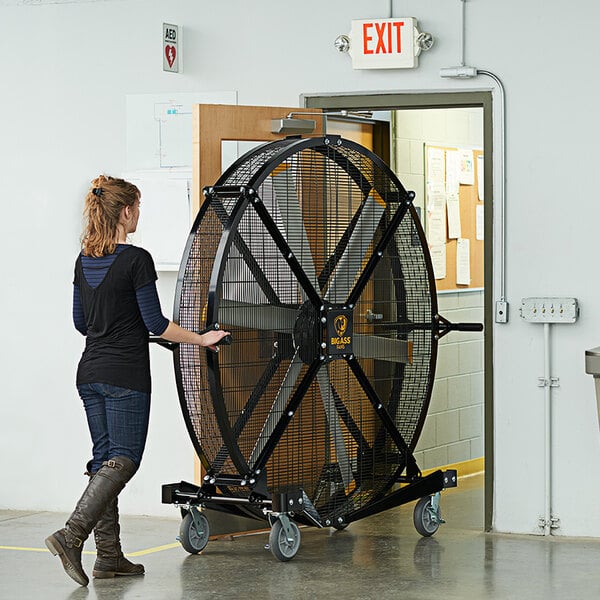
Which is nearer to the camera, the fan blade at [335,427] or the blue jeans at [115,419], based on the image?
the blue jeans at [115,419]

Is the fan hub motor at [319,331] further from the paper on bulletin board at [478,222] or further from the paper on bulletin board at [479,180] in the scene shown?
the paper on bulletin board at [479,180]

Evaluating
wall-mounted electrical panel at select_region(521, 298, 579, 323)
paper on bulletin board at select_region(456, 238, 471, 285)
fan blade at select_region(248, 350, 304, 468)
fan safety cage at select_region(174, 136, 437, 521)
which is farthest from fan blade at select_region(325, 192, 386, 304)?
paper on bulletin board at select_region(456, 238, 471, 285)

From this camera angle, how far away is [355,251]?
6098 mm

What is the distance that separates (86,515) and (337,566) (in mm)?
1161

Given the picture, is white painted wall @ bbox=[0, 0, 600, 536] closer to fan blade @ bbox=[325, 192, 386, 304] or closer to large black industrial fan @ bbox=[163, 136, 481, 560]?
large black industrial fan @ bbox=[163, 136, 481, 560]

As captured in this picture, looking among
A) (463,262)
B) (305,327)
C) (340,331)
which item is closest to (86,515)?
(305,327)

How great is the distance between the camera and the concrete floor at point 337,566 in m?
5.26

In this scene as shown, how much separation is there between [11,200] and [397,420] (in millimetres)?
2448

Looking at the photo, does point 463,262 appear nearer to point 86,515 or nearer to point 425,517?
A: point 425,517

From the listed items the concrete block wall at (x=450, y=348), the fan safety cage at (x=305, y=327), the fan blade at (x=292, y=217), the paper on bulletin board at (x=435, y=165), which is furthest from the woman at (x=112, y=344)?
the paper on bulletin board at (x=435, y=165)

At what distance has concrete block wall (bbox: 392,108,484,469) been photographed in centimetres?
797

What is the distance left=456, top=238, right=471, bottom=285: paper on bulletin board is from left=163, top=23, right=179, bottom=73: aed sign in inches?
99.6

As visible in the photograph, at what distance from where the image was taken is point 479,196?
28.9 ft

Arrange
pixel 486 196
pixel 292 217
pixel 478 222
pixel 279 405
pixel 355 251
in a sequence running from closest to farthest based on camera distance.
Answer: pixel 279 405, pixel 292 217, pixel 355 251, pixel 486 196, pixel 478 222
